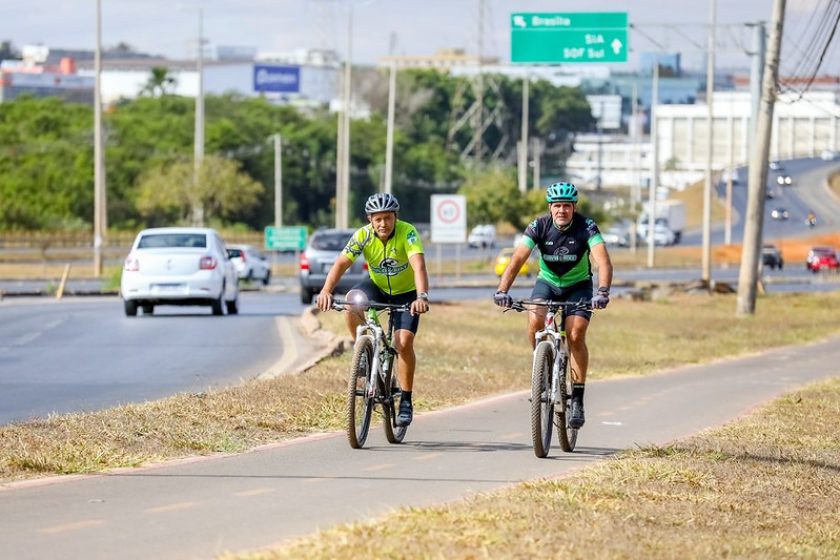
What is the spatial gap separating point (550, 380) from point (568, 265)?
865 mm

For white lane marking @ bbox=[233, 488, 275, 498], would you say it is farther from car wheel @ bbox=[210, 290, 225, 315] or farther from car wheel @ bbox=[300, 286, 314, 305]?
car wheel @ bbox=[300, 286, 314, 305]

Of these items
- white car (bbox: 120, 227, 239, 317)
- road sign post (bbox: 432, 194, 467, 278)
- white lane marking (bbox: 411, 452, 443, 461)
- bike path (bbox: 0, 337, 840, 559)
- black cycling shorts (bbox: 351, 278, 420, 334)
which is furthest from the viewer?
road sign post (bbox: 432, 194, 467, 278)

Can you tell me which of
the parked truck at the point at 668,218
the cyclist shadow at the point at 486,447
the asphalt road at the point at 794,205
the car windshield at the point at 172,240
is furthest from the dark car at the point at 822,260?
the cyclist shadow at the point at 486,447

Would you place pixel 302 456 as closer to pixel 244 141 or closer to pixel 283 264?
pixel 283 264

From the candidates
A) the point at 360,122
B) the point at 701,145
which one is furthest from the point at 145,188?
the point at 701,145

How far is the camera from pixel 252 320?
3167 centimetres

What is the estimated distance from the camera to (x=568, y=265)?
12.6 m

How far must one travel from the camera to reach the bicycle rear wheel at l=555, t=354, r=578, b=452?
40.8 feet

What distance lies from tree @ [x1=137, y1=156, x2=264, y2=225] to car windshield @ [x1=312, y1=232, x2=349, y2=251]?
4559 cm

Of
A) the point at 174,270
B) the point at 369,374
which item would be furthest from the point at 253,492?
the point at 174,270

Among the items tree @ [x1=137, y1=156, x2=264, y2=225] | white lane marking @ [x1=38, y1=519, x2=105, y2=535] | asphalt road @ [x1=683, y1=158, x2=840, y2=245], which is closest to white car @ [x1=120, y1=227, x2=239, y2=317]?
white lane marking @ [x1=38, y1=519, x2=105, y2=535]

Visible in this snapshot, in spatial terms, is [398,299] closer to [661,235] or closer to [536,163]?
[661,235]

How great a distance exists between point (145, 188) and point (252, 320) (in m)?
60.4

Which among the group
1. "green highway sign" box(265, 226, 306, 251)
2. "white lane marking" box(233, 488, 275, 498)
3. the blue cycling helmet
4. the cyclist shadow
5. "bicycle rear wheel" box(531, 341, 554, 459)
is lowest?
"green highway sign" box(265, 226, 306, 251)
